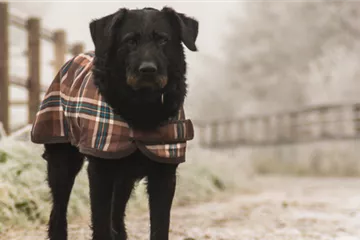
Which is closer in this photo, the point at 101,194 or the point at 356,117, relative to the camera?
the point at 101,194

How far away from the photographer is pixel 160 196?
10.6 ft

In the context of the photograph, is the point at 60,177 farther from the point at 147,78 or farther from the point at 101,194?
the point at 147,78

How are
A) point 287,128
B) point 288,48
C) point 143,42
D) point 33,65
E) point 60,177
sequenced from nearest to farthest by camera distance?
1. point 143,42
2. point 60,177
3. point 33,65
4. point 287,128
5. point 288,48

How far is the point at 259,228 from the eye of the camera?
526 centimetres

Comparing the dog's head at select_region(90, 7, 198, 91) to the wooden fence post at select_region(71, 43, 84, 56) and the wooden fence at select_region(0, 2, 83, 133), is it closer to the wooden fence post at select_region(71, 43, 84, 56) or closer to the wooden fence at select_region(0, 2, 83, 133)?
the wooden fence at select_region(0, 2, 83, 133)

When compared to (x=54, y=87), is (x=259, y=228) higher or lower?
lower

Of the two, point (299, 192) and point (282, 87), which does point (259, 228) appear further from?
point (282, 87)

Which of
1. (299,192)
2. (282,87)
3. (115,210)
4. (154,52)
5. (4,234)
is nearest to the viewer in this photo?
(154,52)

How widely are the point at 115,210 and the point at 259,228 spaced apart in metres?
1.85

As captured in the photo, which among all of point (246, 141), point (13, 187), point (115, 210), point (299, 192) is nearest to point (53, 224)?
point (115, 210)

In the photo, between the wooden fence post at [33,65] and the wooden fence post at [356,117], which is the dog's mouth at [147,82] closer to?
the wooden fence post at [33,65]

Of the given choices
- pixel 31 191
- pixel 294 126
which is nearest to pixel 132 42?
pixel 31 191

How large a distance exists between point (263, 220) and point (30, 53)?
235 inches

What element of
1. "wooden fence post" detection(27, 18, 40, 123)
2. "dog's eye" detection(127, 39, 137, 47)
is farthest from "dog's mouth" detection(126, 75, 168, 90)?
"wooden fence post" detection(27, 18, 40, 123)
